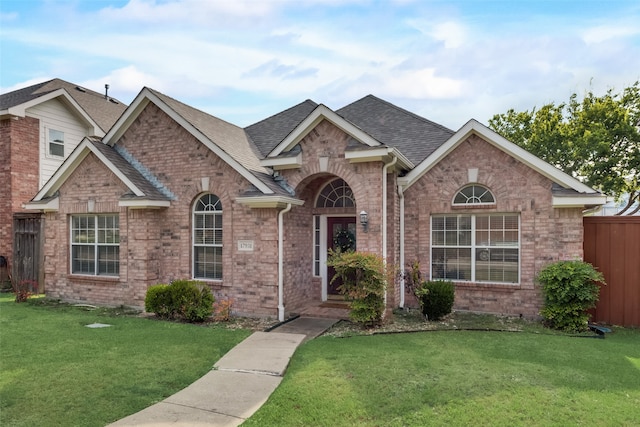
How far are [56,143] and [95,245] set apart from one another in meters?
6.76

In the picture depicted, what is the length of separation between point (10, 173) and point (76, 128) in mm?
3430

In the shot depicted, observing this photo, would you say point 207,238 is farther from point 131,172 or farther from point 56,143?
point 56,143

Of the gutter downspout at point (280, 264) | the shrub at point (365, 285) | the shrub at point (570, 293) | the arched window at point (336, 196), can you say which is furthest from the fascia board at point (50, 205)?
the shrub at point (570, 293)

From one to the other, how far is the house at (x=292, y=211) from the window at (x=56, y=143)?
15.4 feet

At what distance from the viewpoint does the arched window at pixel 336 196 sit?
11.2m

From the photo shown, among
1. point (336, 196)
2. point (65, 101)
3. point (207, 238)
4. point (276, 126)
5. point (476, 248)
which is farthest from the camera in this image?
point (65, 101)

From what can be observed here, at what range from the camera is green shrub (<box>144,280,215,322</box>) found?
30.8 ft

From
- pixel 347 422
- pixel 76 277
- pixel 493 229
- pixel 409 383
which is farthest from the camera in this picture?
pixel 76 277

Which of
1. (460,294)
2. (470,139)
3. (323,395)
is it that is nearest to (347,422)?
(323,395)

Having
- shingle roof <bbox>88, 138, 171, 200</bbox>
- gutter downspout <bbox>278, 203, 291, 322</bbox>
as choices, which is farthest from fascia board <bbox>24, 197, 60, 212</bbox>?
gutter downspout <bbox>278, 203, 291, 322</bbox>

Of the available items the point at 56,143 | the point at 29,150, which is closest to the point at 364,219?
the point at 29,150

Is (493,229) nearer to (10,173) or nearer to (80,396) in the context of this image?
(80,396)

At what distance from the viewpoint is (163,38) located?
921 cm

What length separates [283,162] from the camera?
392 inches
